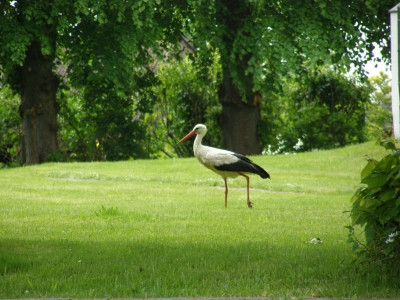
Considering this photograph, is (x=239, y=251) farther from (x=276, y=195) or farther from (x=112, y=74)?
(x=112, y=74)

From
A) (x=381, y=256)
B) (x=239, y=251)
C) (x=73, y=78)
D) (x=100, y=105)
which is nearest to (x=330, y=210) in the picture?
(x=239, y=251)

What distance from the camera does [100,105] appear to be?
2855 centimetres

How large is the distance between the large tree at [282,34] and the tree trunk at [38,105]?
496 cm

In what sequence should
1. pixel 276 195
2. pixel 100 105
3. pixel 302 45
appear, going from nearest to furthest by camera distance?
pixel 276 195 < pixel 302 45 < pixel 100 105

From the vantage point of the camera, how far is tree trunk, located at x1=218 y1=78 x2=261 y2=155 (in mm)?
24953

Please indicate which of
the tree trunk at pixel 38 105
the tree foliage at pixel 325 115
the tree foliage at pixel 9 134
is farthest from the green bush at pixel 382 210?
the tree foliage at pixel 9 134

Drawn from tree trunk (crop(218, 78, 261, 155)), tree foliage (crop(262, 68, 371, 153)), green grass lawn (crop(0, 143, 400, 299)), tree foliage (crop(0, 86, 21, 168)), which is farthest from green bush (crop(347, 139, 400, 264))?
tree foliage (crop(0, 86, 21, 168))

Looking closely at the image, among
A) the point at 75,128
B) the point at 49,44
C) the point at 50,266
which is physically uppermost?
the point at 49,44

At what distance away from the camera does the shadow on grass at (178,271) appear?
19.1 feet

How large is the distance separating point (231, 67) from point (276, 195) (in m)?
9.11

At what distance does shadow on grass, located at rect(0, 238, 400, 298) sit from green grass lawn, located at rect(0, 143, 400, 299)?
1 centimetres

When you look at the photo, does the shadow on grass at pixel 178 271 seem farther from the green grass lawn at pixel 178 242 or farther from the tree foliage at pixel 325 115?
the tree foliage at pixel 325 115

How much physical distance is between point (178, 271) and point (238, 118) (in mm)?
18749

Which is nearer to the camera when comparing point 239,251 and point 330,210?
point 239,251
